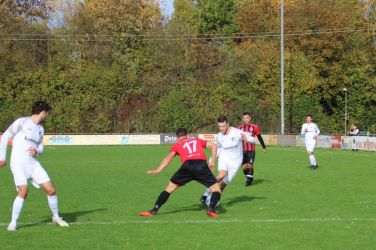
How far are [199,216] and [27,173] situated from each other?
3189 mm

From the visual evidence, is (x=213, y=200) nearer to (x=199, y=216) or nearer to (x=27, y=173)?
(x=199, y=216)

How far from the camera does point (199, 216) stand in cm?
1098

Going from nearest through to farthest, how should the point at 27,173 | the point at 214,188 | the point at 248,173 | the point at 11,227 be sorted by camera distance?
the point at 11,227, the point at 27,173, the point at 214,188, the point at 248,173

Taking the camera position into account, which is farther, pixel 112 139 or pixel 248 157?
pixel 112 139

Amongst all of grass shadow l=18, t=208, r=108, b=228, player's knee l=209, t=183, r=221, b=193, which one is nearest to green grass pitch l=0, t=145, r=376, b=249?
grass shadow l=18, t=208, r=108, b=228

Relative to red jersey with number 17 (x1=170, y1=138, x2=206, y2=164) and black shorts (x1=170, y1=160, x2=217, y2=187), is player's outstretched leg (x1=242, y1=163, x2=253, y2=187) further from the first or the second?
red jersey with number 17 (x1=170, y1=138, x2=206, y2=164)

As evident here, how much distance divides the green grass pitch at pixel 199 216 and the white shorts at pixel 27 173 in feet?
2.52

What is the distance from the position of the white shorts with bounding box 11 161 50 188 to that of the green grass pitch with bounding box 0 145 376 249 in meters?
0.77

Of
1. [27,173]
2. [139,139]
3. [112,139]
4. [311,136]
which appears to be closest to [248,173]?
[311,136]

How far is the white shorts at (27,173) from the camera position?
9531 millimetres

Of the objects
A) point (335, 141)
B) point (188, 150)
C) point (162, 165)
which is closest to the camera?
point (162, 165)

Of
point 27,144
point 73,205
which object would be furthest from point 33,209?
point 27,144

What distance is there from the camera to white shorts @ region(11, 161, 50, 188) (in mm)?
9531

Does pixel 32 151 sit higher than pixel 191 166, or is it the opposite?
pixel 32 151
